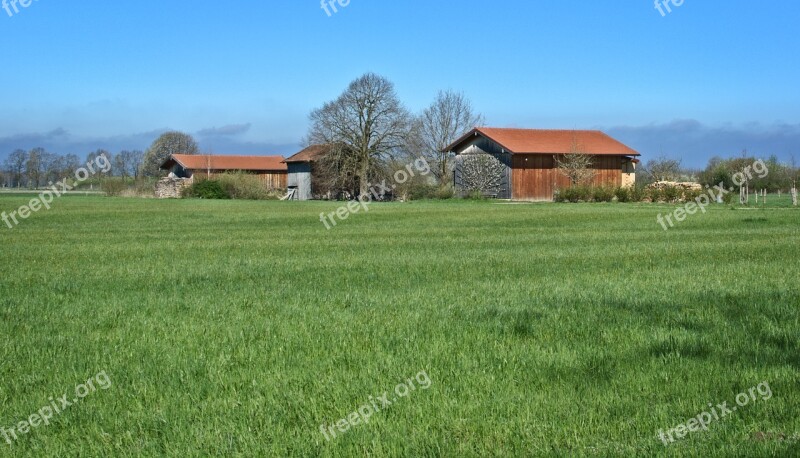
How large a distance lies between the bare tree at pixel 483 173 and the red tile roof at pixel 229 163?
4101cm

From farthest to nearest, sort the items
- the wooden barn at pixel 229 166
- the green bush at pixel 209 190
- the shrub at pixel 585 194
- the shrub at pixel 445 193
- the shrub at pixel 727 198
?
the wooden barn at pixel 229 166, the green bush at pixel 209 190, the shrub at pixel 445 193, the shrub at pixel 585 194, the shrub at pixel 727 198

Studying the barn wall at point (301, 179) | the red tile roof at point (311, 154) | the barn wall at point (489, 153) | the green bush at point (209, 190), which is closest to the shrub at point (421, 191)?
the barn wall at point (489, 153)

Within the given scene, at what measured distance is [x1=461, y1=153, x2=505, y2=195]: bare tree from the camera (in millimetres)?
71062

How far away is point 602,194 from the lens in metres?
60.1

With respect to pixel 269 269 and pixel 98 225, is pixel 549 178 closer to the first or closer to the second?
pixel 98 225

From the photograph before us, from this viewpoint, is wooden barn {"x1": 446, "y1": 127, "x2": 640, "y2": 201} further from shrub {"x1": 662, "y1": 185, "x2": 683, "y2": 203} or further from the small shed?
the small shed

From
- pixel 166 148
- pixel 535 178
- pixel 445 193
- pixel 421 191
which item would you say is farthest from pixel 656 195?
pixel 166 148

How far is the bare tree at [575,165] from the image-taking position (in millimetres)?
68812

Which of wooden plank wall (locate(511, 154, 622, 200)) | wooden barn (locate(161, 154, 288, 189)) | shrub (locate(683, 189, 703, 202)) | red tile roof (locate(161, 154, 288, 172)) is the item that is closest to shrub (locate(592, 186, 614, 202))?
shrub (locate(683, 189, 703, 202))

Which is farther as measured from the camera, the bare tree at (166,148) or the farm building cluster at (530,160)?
the bare tree at (166,148)

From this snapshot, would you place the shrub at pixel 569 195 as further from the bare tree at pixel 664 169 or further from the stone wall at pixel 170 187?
the stone wall at pixel 170 187

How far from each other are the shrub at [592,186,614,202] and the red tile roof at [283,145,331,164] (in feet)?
111

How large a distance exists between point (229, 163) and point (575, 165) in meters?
58.3

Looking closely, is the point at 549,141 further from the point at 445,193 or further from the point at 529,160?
the point at 445,193
